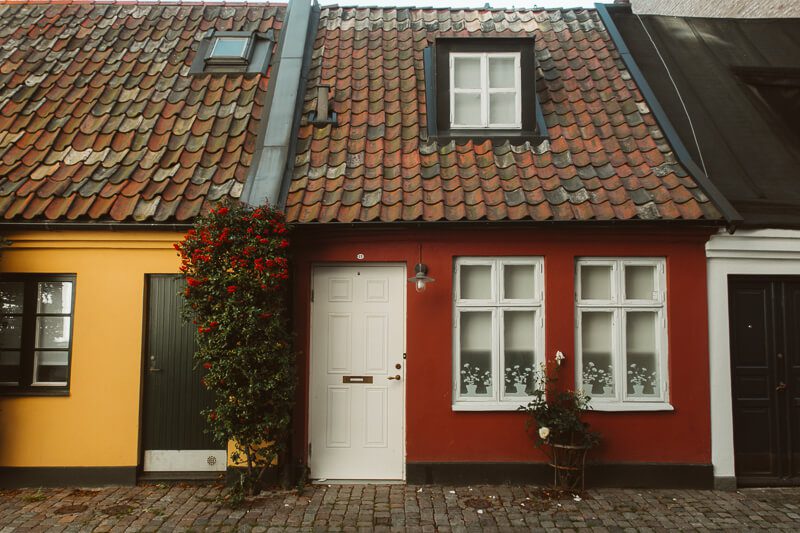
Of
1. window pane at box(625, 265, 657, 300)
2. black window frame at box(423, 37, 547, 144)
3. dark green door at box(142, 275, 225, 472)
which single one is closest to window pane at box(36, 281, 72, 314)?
dark green door at box(142, 275, 225, 472)

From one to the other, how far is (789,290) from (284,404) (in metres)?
6.10

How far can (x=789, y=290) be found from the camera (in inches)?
265

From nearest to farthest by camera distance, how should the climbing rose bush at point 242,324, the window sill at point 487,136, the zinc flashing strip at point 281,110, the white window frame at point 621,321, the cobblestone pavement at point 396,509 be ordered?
the cobblestone pavement at point 396,509 → the climbing rose bush at point 242,324 → the white window frame at point 621,321 → the zinc flashing strip at point 281,110 → the window sill at point 487,136

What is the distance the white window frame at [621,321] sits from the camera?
660cm

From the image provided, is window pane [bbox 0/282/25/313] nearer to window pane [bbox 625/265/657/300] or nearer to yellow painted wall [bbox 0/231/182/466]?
yellow painted wall [bbox 0/231/182/466]

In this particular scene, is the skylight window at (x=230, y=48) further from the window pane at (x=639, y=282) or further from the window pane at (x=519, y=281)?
the window pane at (x=639, y=282)

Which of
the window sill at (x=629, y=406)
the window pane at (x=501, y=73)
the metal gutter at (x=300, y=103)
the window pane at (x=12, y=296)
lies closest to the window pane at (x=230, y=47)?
the metal gutter at (x=300, y=103)

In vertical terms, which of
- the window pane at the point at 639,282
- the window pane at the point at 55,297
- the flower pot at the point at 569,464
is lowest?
the flower pot at the point at 569,464

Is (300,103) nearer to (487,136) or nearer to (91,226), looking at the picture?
(487,136)

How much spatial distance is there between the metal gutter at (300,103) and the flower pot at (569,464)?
4.19 metres

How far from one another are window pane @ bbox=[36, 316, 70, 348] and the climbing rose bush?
1.86 metres

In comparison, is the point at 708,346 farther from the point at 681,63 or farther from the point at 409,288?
the point at 681,63

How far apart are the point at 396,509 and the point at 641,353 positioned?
3432 mm

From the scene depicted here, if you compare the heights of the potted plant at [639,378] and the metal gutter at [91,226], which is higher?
the metal gutter at [91,226]
